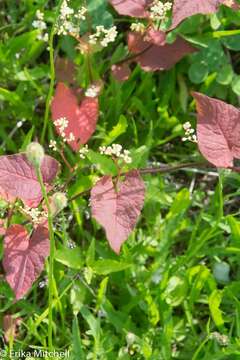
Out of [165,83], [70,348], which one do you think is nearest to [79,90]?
[165,83]

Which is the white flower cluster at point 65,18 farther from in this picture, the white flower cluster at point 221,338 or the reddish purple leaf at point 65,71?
the white flower cluster at point 221,338

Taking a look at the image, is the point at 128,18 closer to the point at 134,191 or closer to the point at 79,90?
the point at 79,90

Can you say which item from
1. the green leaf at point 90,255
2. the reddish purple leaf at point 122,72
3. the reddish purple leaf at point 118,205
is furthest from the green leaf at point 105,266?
the reddish purple leaf at point 122,72

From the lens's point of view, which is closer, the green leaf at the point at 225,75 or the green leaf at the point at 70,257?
the green leaf at the point at 70,257

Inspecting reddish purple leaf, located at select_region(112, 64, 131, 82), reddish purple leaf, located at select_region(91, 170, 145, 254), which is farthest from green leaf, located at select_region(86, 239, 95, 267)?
reddish purple leaf, located at select_region(112, 64, 131, 82)

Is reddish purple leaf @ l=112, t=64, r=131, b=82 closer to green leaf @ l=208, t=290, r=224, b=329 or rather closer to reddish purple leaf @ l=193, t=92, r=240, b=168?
reddish purple leaf @ l=193, t=92, r=240, b=168
